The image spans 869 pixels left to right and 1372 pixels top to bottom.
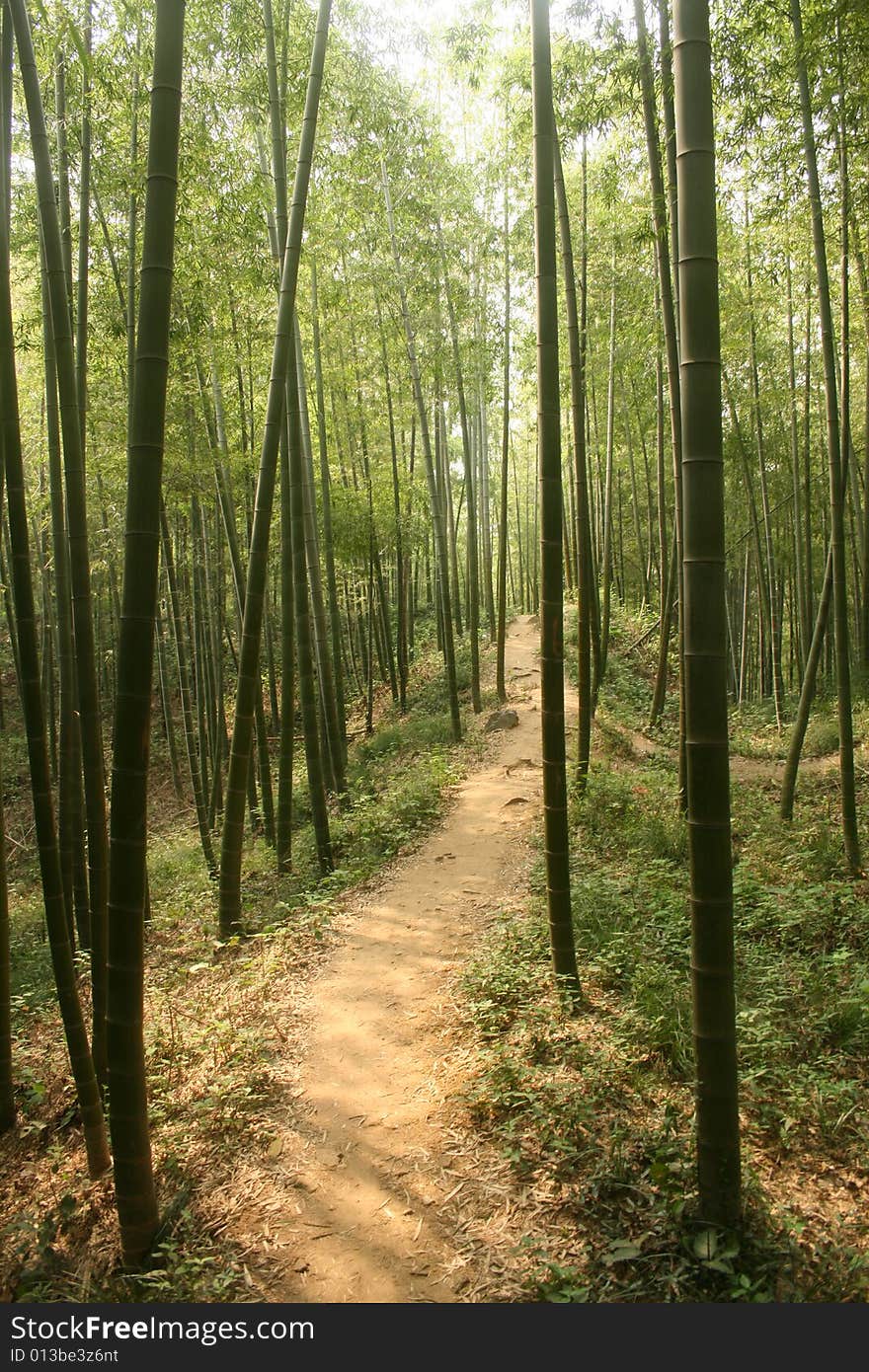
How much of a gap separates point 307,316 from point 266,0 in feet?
14.4

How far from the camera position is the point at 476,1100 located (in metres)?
3.13

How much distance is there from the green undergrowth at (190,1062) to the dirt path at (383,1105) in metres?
0.18

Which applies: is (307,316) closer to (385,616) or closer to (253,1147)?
(385,616)

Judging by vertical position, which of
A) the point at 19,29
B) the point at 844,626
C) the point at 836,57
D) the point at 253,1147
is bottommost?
the point at 253,1147

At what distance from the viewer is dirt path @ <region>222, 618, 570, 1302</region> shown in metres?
2.51

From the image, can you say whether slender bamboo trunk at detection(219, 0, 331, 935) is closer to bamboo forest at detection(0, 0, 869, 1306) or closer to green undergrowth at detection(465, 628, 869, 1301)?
bamboo forest at detection(0, 0, 869, 1306)

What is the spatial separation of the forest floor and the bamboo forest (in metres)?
0.02

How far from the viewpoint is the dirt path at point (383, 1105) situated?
2.51 meters

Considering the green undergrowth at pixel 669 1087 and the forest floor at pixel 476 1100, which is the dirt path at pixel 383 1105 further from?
the green undergrowth at pixel 669 1087

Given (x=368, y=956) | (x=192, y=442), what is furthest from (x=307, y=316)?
(x=368, y=956)

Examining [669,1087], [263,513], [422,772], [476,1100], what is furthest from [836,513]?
[422,772]

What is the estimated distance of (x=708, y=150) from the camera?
205cm

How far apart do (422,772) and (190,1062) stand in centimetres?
542

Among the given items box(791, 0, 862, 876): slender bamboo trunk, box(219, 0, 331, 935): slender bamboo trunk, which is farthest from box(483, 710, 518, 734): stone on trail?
box(219, 0, 331, 935): slender bamboo trunk
